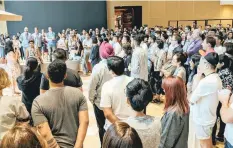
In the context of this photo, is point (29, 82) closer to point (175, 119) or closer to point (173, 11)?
point (175, 119)

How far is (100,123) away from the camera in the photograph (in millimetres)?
3441

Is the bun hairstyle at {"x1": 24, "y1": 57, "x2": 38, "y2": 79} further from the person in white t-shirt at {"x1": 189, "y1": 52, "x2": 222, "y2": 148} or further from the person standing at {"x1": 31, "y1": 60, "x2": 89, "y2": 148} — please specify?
the person in white t-shirt at {"x1": 189, "y1": 52, "x2": 222, "y2": 148}

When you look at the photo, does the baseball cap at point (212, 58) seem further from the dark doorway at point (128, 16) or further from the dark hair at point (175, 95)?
the dark doorway at point (128, 16)

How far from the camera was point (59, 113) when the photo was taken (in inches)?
85.0

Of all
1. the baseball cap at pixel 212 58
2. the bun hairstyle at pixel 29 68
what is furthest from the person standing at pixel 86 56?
the baseball cap at pixel 212 58

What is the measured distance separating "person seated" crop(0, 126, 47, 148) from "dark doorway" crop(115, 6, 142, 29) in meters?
16.1

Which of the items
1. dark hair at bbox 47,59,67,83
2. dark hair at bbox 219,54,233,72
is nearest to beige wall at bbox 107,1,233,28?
dark hair at bbox 219,54,233,72

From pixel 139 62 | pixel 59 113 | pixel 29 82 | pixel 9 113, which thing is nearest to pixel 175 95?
pixel 59 113

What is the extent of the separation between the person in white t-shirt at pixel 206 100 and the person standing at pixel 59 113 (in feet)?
4.37

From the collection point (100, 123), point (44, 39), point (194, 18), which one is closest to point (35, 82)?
point (100, 123)

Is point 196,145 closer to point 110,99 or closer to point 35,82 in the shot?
point 110,99

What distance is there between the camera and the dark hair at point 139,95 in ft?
6.09

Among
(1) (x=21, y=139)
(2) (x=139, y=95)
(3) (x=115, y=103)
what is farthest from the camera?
(3) (x=115, y=103)

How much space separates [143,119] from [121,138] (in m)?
0.61
